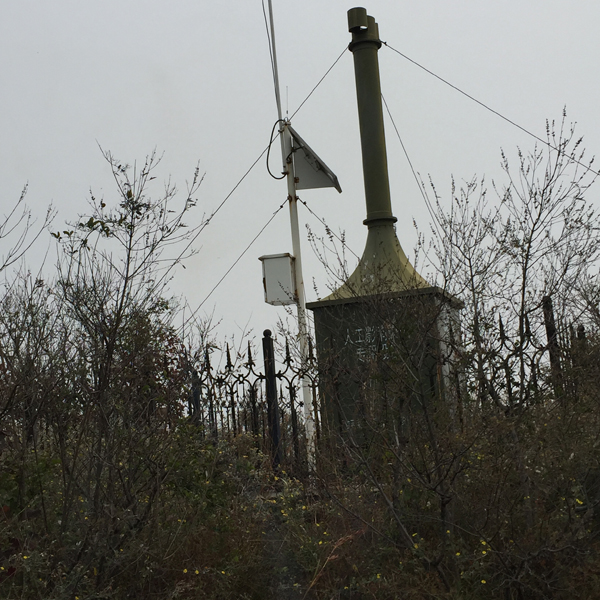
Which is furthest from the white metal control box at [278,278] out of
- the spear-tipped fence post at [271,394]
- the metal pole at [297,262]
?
the spear-tipped fence post at [271,394]

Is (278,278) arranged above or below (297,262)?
below

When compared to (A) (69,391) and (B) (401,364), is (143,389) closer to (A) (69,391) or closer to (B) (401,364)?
(A) (69,391)

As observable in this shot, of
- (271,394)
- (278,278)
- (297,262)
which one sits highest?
(297,262)

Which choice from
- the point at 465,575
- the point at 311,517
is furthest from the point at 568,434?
the point at 311,517

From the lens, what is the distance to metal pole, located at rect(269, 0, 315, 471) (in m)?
6.99

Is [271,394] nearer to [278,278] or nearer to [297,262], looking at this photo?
[278,278]

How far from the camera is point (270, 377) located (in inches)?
285

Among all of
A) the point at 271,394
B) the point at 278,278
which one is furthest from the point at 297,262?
the point at 271,394

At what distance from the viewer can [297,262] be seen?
755cm

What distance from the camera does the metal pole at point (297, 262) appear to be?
6992mm

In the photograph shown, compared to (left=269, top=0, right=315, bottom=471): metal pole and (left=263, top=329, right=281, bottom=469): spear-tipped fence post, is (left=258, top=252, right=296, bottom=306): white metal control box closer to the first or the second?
(left=269, top=0, right=315, bottom=471): metal pole

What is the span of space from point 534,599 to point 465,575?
0.47 m

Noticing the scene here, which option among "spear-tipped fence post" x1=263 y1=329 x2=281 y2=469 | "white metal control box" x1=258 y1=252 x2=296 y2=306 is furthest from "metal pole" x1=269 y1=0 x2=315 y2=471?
"spear-tipped fence post" x1=263 y1=329 x2=281 y2=469

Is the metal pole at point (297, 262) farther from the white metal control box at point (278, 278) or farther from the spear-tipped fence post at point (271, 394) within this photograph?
the spear-tipped fence post at point (271, 394)
